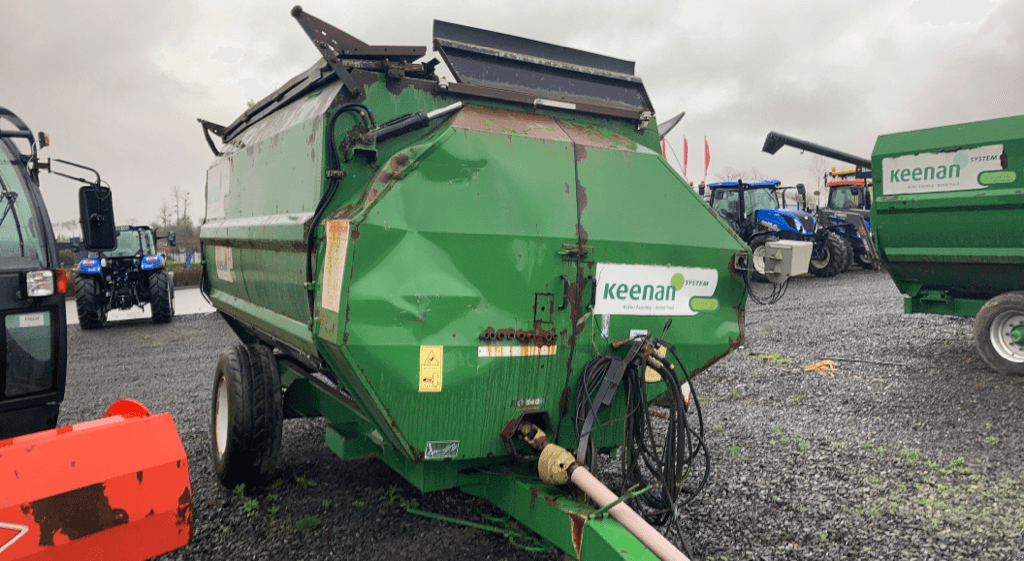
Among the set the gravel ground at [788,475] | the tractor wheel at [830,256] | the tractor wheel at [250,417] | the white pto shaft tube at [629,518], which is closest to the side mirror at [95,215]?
the tractor wheel at [250,417]

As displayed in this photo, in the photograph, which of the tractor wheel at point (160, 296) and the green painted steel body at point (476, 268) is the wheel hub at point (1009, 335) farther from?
the tractor wheel at point (160, 296)

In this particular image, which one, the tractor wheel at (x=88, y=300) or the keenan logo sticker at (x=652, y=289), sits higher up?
the keenan logo sticker at (x=652, y=289)

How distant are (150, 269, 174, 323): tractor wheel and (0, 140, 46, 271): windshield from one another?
1011cm

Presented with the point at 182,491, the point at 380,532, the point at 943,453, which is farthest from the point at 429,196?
the point at 943,453

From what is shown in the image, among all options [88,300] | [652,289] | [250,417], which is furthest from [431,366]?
[88,300]

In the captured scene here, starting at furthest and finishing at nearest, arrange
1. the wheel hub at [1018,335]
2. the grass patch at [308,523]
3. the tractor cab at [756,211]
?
the tractor cab at [756,211], the wheel hub at [1018,335], the grass patch at [308,523]

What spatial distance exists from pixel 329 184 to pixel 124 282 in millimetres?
12363

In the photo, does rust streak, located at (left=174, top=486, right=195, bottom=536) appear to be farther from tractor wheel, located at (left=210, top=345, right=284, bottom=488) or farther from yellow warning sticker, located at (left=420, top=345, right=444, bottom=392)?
tractor wheel, located at (left=210, top=345, right=284, bottom=488)

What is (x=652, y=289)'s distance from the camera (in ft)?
10.9

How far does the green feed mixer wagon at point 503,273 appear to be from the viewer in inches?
109

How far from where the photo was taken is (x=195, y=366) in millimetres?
Answer: 8805

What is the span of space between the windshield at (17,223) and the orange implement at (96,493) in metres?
1.87

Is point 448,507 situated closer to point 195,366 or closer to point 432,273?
point 432,273

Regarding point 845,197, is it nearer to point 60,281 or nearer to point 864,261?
point 864,261
